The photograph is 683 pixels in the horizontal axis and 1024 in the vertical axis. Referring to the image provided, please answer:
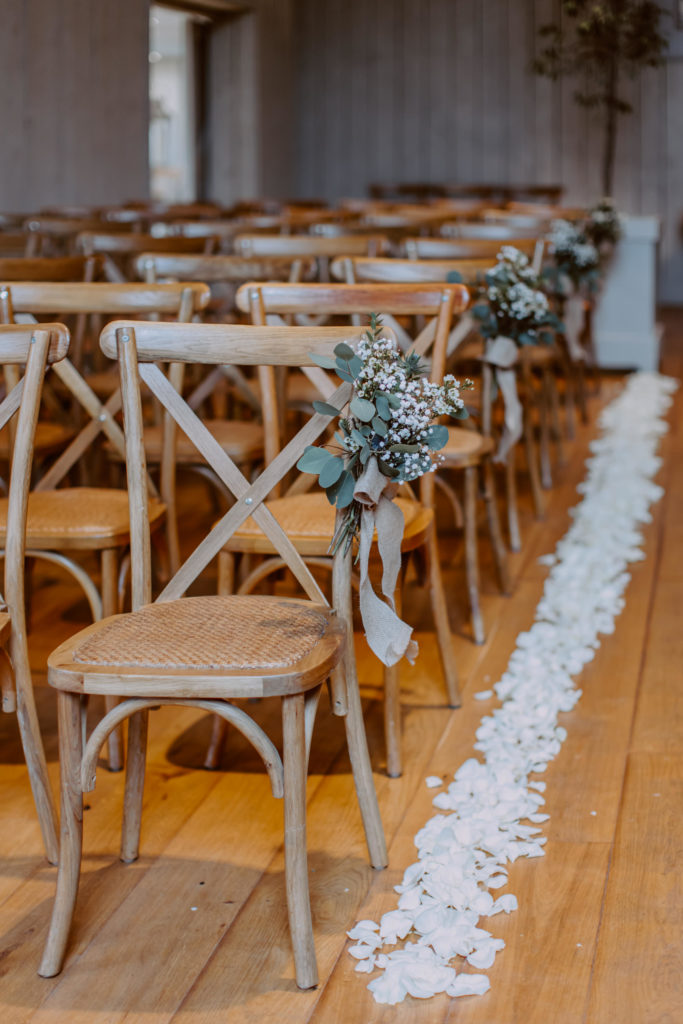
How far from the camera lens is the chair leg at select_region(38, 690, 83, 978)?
6.15ft

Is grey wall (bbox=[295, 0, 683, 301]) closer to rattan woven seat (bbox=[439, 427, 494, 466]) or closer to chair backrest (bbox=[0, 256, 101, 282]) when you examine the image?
rattan woven seat (bbox=[439, 427, 494, 466])

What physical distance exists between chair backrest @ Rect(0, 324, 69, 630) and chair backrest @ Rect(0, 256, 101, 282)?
1.26m

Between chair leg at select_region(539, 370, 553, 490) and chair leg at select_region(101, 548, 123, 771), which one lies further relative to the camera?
chair leg at select_region(539, 370, 553, 490)

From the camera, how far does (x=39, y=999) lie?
183cm

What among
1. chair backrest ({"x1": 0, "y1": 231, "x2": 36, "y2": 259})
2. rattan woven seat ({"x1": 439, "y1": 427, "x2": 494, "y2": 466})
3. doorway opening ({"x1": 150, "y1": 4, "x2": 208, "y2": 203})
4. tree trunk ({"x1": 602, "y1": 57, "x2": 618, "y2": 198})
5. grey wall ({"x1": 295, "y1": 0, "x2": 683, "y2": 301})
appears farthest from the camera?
grey wall ({"x1": 295, "y1": 0, "x2": 683, "y2": 301})

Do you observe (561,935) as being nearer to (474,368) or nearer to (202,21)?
(474,368)

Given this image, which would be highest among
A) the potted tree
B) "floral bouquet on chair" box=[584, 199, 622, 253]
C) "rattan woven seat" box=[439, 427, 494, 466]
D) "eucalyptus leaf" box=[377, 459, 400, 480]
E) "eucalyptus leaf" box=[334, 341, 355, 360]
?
the potted tree

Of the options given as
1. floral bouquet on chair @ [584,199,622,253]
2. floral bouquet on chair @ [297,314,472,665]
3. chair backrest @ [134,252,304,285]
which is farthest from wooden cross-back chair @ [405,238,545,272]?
floral bouquet on chair @ [584,199,622,253]

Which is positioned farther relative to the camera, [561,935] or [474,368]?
[474,368]

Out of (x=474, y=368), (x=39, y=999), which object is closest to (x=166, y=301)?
(x=39, y=999)

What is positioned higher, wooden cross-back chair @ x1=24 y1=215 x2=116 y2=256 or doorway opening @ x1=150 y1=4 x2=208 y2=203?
doorway opening @ x1=150 y1=4 x2=208 y2=203

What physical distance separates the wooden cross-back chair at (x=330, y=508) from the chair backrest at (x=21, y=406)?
0.48 meters

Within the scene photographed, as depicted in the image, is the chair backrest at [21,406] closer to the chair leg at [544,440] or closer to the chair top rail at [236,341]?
the chair top rail at [236,341]

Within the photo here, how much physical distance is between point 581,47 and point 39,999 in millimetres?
12549
